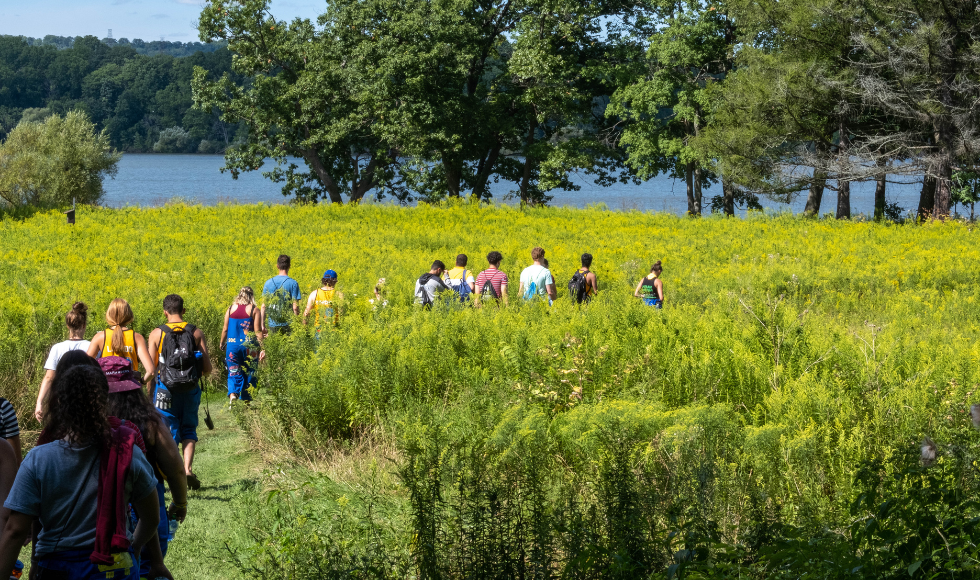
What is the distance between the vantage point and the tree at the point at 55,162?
44844 mm

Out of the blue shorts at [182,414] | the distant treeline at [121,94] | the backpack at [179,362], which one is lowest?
the blue shorts at [182,414]

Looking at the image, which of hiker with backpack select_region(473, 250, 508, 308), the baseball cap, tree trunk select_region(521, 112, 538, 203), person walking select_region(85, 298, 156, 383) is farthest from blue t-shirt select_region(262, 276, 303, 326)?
tree trunk select_region(521, 112, 538, 203)

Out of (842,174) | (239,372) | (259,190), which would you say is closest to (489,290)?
(239,372)

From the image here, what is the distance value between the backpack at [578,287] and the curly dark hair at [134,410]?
793 cm

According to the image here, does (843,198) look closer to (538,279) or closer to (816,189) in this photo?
(816,189)

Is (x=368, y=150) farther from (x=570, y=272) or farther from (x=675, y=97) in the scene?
(x=570, y=272)

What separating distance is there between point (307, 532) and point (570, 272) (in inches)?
451

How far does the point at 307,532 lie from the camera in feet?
16.1

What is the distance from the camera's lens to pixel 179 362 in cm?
676

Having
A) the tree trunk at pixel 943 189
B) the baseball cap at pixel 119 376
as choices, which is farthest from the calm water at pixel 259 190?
the baseball cap at pixel 119 376

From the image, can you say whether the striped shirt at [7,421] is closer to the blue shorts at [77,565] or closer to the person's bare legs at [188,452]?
the blue shorts at [77,565]

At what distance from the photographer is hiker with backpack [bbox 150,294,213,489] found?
22.2ft

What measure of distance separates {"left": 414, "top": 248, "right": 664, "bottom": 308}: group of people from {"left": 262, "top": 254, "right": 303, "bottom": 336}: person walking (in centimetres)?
158

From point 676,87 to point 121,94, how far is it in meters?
99.7
